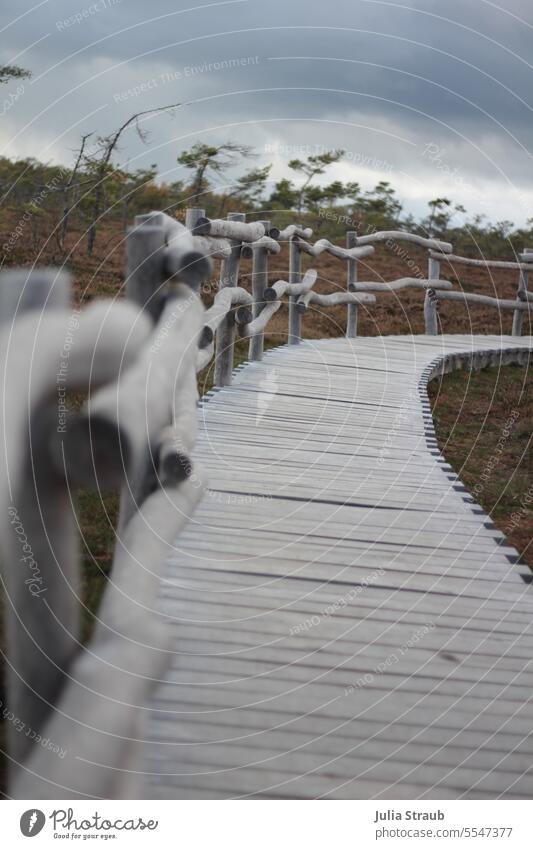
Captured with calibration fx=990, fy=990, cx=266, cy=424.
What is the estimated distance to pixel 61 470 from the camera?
102 centimetres

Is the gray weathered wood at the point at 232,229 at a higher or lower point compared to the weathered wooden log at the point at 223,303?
higher

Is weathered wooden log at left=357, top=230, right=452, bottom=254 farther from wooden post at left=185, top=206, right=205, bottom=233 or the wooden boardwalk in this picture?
the wooden boardwalk

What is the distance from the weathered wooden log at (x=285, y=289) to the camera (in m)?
6.69

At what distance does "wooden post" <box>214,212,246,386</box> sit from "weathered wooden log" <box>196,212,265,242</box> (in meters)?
0.05

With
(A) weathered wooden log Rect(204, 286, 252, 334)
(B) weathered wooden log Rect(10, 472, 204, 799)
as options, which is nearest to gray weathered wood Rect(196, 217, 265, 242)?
(A) weathered wooden log Rect(204, 286, 252, 334)

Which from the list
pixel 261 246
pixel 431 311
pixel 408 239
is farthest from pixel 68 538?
pixel 431 311

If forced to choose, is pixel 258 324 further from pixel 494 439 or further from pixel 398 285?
pixel 398 285

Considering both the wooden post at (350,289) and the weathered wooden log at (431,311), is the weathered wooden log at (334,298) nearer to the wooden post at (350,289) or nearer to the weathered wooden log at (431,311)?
the wooden post at (350,289)

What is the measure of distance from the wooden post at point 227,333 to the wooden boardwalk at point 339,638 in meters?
1.41

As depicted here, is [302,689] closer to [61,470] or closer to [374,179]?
[61,470]

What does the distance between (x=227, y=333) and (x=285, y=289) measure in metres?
1.94

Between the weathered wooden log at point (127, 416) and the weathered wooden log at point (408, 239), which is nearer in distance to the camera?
the weathered wooden log at point (127, 416)

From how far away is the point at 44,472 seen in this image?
1.03 meters

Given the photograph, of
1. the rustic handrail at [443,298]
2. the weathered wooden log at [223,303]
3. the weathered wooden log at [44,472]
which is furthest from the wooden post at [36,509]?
the rustic handrail at [443,298]
